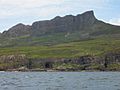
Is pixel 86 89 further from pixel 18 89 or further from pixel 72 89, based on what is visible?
pixel 18 89

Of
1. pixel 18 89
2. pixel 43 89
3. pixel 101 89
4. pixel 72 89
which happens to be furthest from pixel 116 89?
pixel 18 89

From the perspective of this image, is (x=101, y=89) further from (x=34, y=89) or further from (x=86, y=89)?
(x=34, y=89)

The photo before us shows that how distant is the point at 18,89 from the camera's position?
10325cm

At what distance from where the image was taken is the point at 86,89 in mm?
102250

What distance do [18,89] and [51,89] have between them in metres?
8.54

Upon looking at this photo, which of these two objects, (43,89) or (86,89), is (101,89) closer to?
(86,89)

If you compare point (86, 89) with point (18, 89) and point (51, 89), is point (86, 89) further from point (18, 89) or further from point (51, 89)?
point (18, 89)

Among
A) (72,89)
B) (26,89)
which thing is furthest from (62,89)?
(26,89)

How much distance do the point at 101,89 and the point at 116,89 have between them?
12.4 ft

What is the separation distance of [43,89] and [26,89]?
433 cm

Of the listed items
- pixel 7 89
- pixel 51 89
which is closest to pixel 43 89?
pixel 51 89

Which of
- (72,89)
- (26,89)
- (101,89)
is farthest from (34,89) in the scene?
(101,89)

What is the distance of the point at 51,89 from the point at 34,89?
4.40 meters

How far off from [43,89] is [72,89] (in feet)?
24.2
